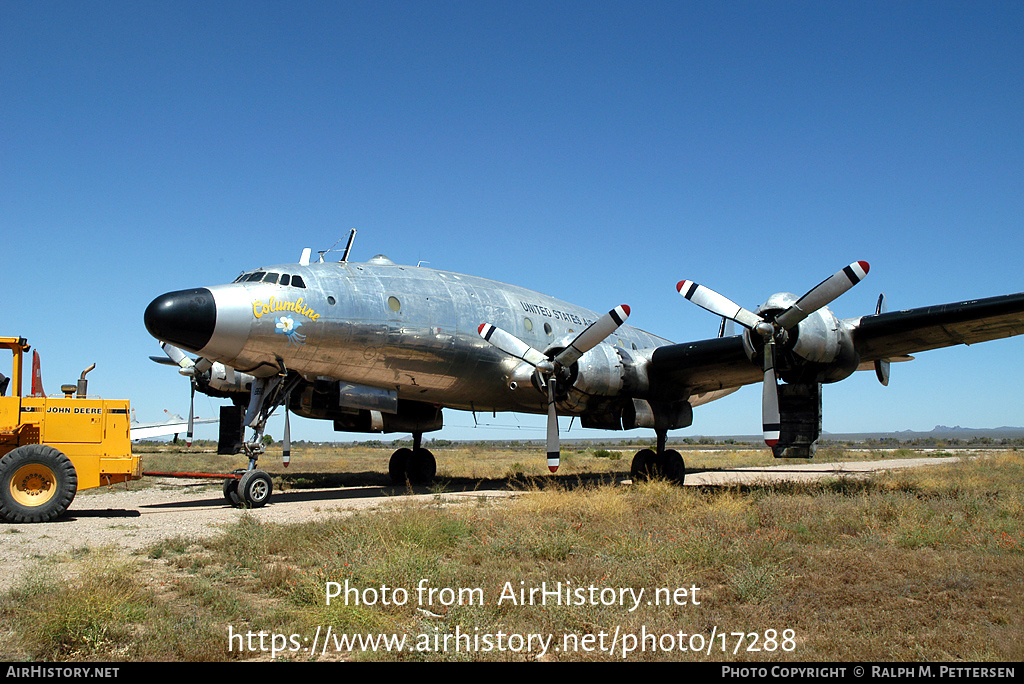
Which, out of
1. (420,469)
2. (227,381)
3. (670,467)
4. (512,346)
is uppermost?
(512,346)

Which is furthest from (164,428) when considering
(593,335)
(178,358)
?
(593,335)

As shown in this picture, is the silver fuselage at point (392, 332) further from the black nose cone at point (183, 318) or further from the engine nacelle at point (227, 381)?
the engine nacelle at point (227, 381)

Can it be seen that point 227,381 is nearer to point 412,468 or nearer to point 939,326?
point 412,468

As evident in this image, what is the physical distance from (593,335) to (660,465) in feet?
16.3

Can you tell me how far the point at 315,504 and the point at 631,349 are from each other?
951 cm

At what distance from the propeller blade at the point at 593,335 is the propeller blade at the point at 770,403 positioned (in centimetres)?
281

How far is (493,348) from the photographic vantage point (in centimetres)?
1495

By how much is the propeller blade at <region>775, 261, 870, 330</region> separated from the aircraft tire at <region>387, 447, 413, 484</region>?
36.0 feet

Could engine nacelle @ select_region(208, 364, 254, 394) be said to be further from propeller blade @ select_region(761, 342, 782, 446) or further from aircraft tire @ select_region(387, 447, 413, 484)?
propeller blade @ select_region(761, 342, 782, 446)

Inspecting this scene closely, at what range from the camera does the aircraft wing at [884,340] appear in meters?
12.2

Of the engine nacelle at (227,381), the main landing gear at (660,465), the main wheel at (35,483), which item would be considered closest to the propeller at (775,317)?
the main landing gear at (660,465)
